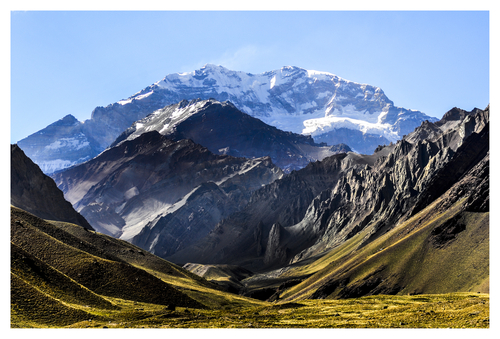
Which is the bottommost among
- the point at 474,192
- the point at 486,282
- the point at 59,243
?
the point at 486,282

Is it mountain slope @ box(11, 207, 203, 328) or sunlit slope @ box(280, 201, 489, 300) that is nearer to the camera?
mountain slope @ box(11, 207, 203, 328)

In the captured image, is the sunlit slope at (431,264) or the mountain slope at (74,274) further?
the sunlit slope at (431,264)

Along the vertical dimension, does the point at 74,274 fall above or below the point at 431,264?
above

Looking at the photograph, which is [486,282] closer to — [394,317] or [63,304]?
[394,317]

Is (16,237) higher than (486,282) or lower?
higher

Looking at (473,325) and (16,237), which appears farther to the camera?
(16,237)

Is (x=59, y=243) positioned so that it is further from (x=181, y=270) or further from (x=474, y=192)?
(x=474, y=192)

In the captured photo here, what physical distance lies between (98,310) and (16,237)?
3238 centimetres

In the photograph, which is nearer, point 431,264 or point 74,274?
point 74,274

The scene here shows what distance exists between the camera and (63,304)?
270 ft

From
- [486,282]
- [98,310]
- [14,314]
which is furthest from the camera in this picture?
[486,282]

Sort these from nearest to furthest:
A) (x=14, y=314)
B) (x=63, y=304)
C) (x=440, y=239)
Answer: (x=14, y=314), (x=63, y=304), (x=440, y=239)
